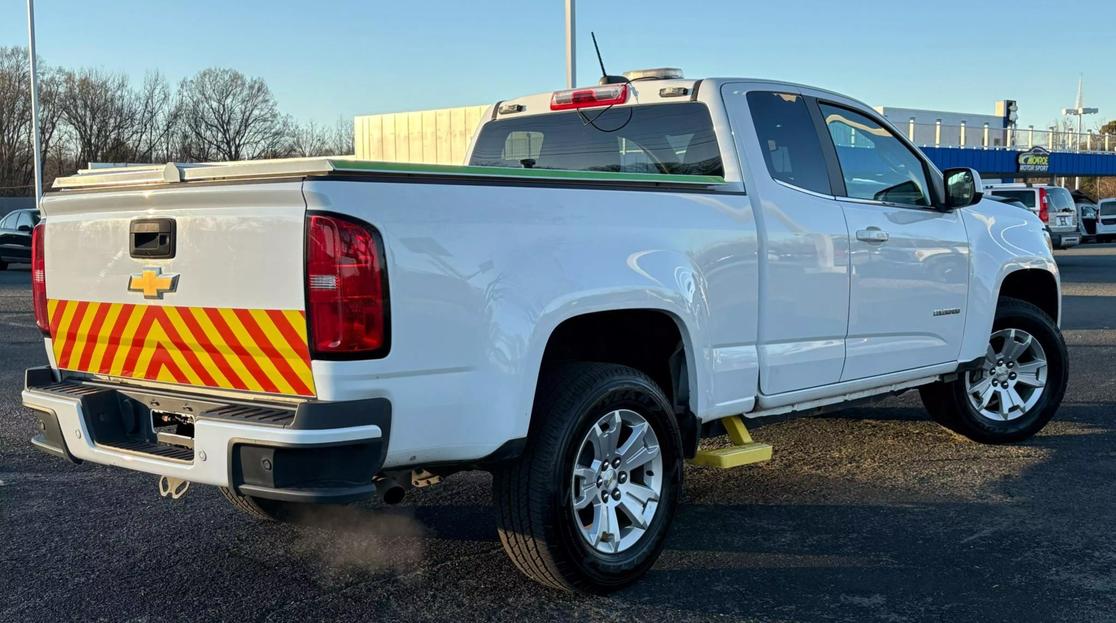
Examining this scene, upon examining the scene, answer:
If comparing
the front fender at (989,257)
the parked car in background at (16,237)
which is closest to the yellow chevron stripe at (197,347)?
the front fender at (989,257)

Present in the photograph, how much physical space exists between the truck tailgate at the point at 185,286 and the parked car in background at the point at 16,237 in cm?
2432

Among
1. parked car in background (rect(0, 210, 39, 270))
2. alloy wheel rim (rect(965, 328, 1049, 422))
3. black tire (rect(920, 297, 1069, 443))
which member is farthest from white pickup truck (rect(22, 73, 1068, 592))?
parked car in background (rect(0, 210, 39, 270))

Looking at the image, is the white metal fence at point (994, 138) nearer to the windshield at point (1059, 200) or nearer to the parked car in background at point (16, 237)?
the windshield at point (1059, 200)

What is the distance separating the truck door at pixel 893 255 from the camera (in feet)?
17.4

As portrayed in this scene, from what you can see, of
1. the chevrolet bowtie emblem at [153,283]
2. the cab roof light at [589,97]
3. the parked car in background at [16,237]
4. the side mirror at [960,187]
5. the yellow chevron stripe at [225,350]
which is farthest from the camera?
the parked car in background at [16,237]

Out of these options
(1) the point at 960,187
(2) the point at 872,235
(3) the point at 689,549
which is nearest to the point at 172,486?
(3) the point at 689,549

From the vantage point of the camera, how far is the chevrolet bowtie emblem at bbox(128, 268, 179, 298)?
3703mm

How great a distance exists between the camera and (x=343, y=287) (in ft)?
10.9

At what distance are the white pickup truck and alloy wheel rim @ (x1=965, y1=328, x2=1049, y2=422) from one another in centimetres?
98

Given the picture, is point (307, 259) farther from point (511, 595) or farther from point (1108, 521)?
point (1108, 521)

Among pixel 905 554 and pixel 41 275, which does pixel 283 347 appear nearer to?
pixel 41 275

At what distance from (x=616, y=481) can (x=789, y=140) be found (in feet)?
6.50

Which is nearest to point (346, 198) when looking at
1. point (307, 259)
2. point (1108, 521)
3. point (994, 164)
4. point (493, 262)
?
point (307, 259)

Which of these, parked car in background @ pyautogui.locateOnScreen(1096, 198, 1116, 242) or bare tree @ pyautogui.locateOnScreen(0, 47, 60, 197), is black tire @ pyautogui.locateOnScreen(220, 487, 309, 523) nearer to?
parked car in background @ pyautogui.locateOnScreen(1096, 198, 1116, 242)
